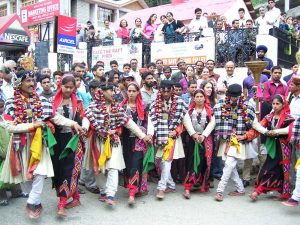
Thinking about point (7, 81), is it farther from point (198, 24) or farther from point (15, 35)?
point (15, 35)

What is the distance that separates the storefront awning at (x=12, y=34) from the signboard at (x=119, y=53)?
374 cm

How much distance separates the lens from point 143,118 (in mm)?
5680

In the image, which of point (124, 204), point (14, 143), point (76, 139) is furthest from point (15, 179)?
point (124, 204)

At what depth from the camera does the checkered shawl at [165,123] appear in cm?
563

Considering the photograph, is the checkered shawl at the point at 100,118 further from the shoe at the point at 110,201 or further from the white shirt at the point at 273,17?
the white shirt at the point at 273,17

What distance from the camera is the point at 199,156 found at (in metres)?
5.75

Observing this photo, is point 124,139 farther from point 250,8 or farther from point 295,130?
point 250,8

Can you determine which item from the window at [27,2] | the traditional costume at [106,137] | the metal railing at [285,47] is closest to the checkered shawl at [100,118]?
the traditional costume at [106,137]

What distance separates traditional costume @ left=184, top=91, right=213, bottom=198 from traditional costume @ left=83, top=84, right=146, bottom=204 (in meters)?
0.92

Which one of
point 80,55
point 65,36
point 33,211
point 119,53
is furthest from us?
point 80,55

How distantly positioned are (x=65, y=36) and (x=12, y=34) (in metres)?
6.69

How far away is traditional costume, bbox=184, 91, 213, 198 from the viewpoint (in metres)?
5.73

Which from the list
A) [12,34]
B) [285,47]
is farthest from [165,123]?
[12,34]

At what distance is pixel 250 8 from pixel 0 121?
20.0 metres
